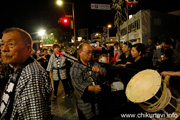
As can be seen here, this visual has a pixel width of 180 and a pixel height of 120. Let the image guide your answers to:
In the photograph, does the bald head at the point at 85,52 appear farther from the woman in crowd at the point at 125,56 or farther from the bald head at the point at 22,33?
the woman in crowd at the point at 125,56

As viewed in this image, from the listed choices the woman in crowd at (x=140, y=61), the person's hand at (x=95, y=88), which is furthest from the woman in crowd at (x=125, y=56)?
the person's hand at (x=95, y=88)

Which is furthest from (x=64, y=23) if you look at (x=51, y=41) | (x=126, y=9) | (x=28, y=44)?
(x=51, y=41)

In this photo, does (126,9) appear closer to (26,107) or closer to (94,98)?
(94,98)

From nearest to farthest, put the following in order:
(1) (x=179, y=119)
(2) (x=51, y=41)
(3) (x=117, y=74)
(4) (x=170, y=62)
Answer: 1. (1) (x=179, y=119)
2. (4) (x=170, y=62)
3. (3) (x=117, y=74)
4. (2) (x=51, y=41)

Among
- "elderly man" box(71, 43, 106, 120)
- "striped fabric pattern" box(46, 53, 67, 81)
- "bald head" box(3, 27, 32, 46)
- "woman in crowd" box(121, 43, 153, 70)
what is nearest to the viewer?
"bald head" box(3, 27, 32, 46)

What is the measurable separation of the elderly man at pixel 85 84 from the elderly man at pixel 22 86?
98cm

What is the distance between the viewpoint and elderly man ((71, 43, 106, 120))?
222cm

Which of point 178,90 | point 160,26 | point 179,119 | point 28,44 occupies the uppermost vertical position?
point 160,26

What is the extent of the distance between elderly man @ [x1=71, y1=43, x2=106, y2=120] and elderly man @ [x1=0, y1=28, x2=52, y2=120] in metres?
0.98

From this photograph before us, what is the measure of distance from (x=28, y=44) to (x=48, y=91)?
1.92 ft

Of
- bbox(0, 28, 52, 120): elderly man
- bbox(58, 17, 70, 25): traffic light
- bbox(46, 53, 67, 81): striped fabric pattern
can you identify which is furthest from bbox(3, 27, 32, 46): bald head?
bbox(58, 17, 70, 25): traffic light

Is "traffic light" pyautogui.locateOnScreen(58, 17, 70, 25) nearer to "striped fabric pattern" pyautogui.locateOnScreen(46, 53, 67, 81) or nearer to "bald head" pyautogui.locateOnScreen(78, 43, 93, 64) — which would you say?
"striped fabric pattern" pyautogui.locateOnScreen(46, 53, 67, 81)

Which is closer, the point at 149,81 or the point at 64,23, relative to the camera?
the point at 149,81

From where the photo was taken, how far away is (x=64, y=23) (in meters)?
10.0
